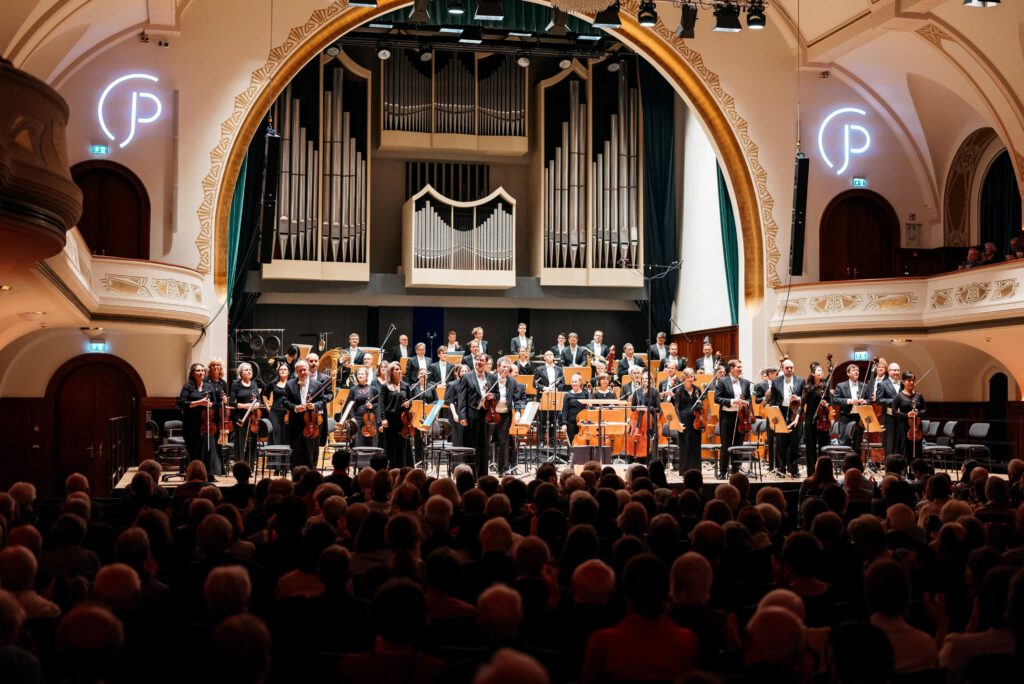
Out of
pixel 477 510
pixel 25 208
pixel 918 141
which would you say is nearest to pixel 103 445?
pixel 25 208

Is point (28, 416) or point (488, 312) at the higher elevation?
point (488, 312)

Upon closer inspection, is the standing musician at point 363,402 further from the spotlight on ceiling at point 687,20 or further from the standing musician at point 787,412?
the spotlight on ceiling at point 687,20

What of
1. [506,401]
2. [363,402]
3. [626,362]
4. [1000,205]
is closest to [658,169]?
[626,362]

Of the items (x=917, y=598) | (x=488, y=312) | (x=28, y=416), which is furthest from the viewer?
→ (x=488, y=312)

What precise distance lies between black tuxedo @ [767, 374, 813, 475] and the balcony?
258 centimetres

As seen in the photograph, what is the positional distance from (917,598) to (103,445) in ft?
38.1

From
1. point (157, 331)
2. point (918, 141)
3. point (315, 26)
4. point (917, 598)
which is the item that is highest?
point (315, 26)

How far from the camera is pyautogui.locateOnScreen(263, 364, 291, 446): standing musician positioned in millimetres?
10438

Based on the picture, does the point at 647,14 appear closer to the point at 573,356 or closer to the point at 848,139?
the point at 573,356

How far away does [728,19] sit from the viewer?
1183 centimetres

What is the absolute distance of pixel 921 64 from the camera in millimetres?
13891

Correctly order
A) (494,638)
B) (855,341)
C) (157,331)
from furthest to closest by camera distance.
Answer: (855,341) → (157,331) → (494,638)

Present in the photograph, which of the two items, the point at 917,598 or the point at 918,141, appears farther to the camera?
the point at 918,141

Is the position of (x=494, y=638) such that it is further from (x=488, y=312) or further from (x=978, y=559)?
(x=488, y=312)
